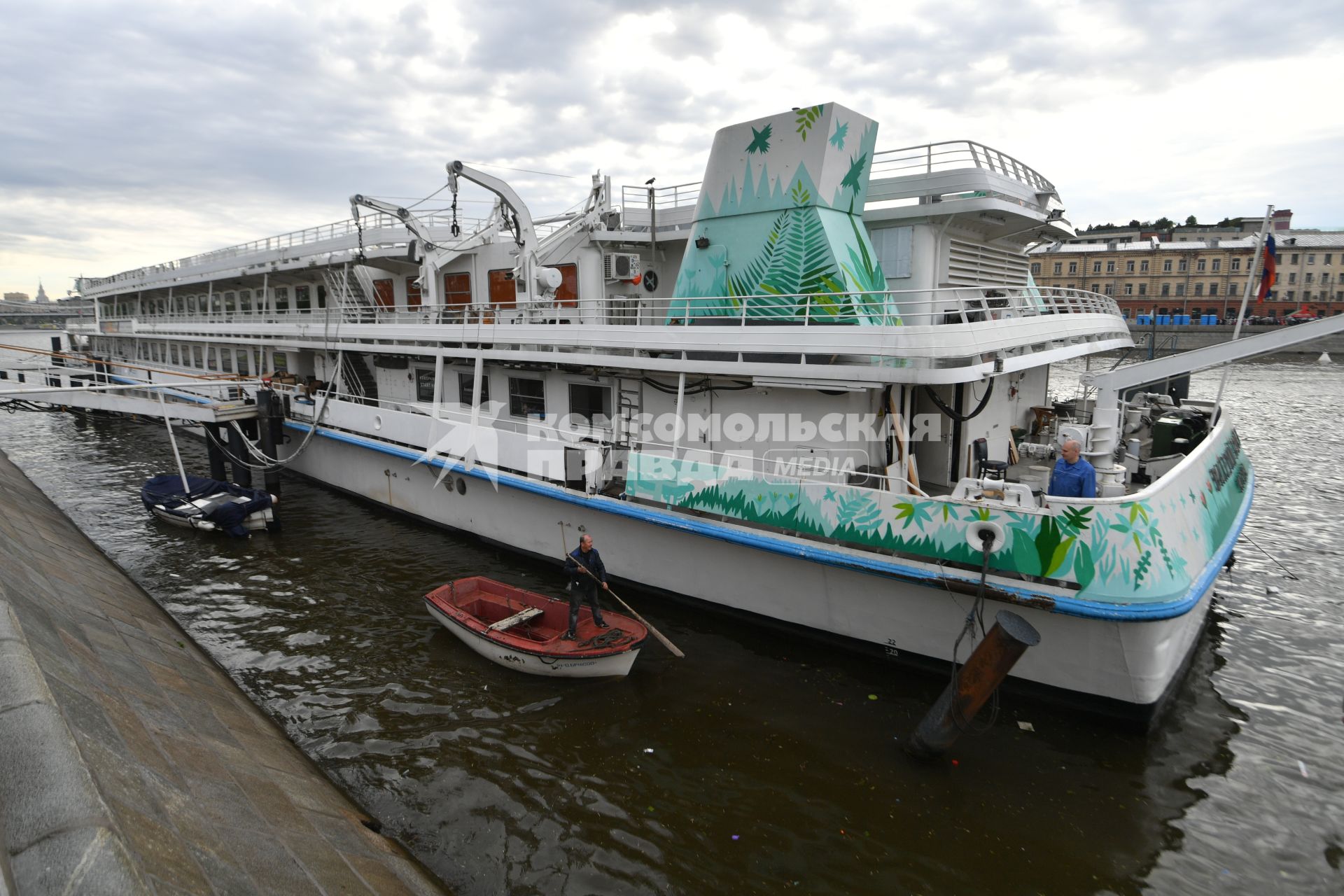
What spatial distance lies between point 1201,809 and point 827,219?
8268 millimetres

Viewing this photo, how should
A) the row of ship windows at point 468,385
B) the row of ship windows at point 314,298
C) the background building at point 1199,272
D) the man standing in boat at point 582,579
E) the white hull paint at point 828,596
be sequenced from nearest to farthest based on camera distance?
the white hull paint at point 828,596, the man standing in boat at point 582,579, the row of ship windows at point 468,385, the row of ship windows at point 314,298, the background building at point 1199,272

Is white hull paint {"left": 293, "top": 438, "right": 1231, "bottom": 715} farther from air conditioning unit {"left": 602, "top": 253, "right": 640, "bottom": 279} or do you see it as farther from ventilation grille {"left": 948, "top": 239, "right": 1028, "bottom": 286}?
ventilation grille {"left": 948, "top": 239, "right": 1028, "bottom": 286}

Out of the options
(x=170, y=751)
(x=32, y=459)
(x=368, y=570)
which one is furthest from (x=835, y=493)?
(x=32, y=459)

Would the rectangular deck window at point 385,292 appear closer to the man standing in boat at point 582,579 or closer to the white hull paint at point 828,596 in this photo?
the white hull paint at point 828,596

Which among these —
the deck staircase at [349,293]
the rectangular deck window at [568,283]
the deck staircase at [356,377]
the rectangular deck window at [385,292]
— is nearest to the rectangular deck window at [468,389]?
the rectangular deck window at [568,283]

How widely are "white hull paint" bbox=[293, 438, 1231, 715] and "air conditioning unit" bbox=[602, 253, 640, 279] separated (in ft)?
15.4

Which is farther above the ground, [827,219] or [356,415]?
[827,219]

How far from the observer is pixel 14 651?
14.6 ft

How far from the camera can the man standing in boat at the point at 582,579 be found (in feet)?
29.1

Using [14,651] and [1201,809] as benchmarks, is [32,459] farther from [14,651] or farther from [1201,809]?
[1201,809]

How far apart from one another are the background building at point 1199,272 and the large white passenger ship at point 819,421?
70.4 m

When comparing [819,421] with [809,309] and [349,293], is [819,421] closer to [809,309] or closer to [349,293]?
[809,309]

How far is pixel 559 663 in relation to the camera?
8.60 meters

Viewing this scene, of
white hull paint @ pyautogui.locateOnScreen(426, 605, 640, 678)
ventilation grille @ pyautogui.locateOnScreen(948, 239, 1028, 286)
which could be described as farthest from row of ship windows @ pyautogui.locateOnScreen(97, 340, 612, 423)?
ventilation grille @ pyautogui.locateOnScreen(948, 239, 1028, 286)
